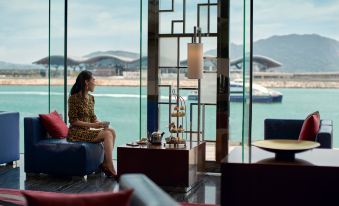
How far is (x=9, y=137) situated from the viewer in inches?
247

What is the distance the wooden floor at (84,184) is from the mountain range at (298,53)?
18.2 metres

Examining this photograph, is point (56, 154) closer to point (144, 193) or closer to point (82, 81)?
point (82, 81)

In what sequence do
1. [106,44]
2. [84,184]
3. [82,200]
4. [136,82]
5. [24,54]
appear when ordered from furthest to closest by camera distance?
[106,44] → [24,54] → [136,82] → [84,184] → [82,200]

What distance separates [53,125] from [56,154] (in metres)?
0.40

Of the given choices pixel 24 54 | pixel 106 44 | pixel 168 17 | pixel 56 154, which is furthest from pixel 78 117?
pixel 106 44

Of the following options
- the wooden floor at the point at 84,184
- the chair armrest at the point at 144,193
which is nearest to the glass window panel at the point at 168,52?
the wooden floor at the point at 84,184

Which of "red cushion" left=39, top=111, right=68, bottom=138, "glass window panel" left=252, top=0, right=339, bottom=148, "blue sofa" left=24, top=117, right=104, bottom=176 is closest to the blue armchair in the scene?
"blue sofa" left=24, top=117, right=104, bottom=176

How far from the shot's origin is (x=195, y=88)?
624 cm

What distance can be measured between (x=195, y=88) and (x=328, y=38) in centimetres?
1949

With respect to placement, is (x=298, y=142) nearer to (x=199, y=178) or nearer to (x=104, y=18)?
(x=199, y=178)

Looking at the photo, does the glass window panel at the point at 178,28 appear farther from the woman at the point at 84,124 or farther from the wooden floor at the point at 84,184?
the wooden floor at the point at 84,184

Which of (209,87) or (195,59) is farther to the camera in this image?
(209,87)

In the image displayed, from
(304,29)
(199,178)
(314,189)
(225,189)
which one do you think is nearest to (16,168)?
(199,178)

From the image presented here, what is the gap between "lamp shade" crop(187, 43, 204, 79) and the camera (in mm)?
5527
